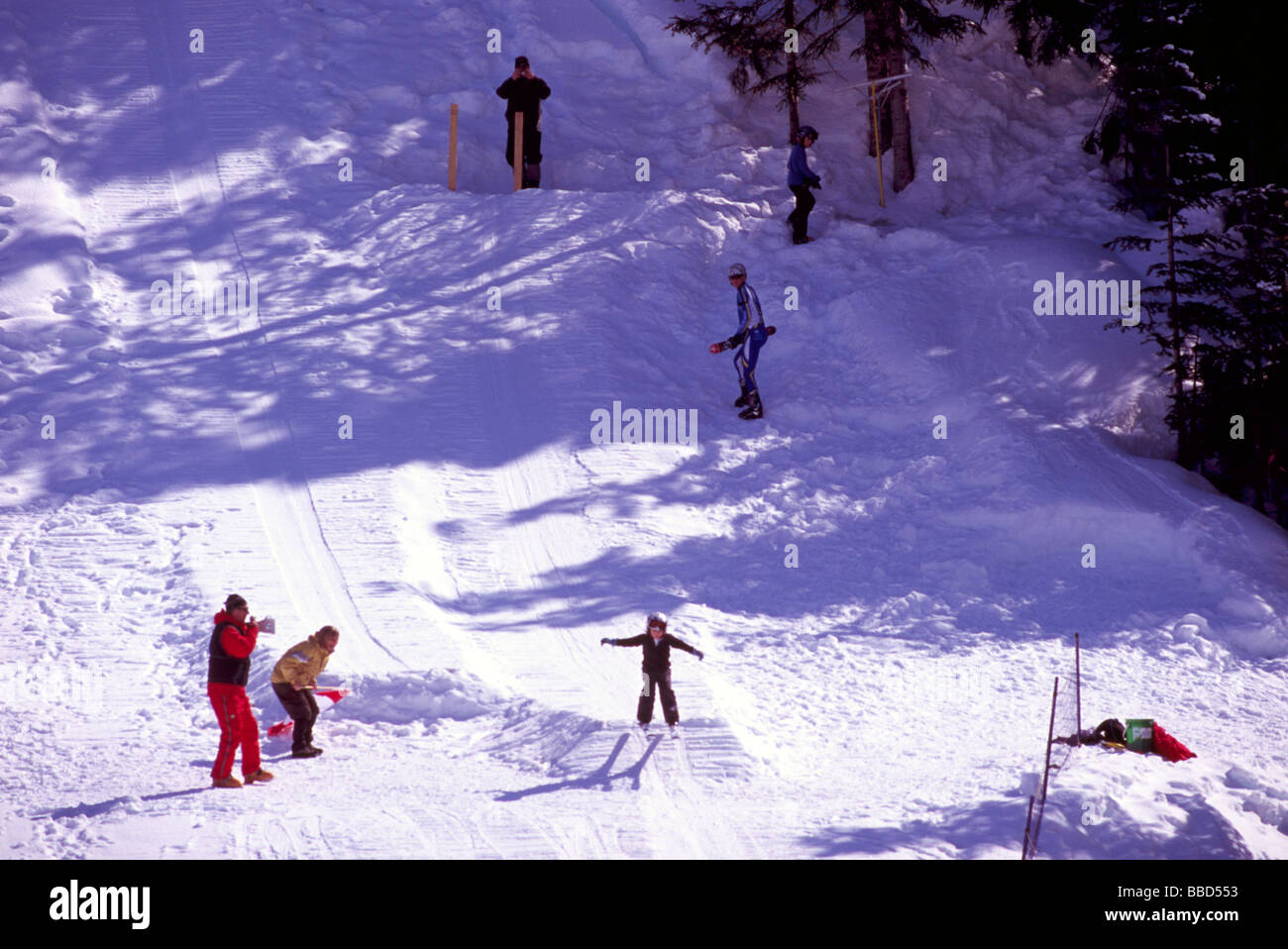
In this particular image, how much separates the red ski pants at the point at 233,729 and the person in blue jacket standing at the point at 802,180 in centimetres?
1155

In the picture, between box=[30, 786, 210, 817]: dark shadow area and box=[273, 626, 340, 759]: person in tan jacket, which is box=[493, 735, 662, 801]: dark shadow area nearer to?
box=[273, 626, 340, 759]: person in tan jacket

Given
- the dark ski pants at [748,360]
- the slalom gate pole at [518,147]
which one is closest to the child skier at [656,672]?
the dark ski pants at [748,360]

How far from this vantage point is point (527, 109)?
742 inches

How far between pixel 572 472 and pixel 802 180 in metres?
6.16

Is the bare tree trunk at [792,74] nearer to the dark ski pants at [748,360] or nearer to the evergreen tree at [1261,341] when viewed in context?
the dark ski pants at [748,360]

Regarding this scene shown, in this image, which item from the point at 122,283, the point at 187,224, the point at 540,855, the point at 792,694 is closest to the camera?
the point at 540,855

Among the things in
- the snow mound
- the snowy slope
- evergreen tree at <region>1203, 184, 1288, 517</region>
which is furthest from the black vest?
evergreen tree at <region>1203, 184, 1288, 517</region>

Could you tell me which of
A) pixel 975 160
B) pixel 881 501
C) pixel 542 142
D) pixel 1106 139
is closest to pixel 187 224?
pixel 542 142

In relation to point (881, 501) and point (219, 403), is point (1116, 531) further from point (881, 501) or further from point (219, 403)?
point (219, 403)

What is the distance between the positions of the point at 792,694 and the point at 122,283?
1010 centimetres

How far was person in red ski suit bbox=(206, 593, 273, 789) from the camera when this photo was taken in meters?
9.05

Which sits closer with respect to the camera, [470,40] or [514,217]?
[514,217]

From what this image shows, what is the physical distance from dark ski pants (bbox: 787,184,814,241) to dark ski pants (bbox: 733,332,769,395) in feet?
11.5

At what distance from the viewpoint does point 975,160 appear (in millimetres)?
20844
